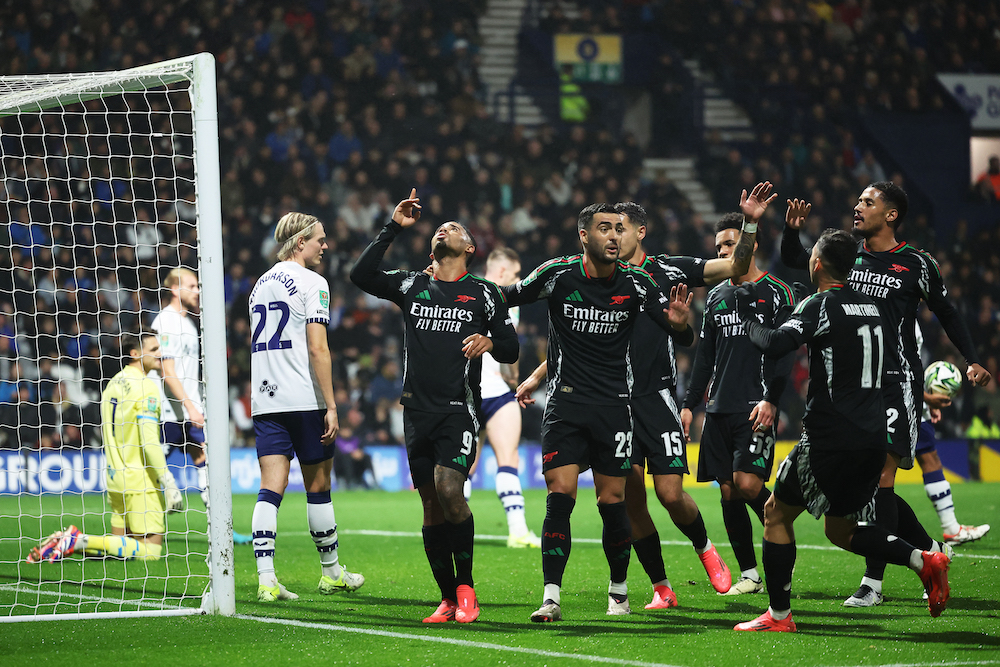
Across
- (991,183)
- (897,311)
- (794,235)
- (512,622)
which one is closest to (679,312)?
(794,235)

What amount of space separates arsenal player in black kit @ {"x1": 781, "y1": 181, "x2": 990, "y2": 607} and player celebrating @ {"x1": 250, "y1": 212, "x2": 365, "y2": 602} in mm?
2857

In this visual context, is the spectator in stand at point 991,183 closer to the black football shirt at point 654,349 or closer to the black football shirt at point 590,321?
the black football shirt at point 654,349

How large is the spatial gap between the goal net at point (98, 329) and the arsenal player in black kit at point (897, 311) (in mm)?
3303

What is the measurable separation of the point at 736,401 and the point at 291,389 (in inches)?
109

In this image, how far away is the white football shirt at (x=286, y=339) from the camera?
6.87 metres

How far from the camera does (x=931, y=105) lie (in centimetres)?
2411

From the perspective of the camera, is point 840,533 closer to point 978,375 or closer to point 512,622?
point 978,375

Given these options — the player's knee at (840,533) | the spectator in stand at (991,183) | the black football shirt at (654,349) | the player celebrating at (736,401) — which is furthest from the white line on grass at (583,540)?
the spectator in stand at (991,183)

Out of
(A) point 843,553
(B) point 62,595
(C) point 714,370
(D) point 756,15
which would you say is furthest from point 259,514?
(D) point 756,15

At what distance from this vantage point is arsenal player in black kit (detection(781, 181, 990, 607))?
Result: 6.31 m

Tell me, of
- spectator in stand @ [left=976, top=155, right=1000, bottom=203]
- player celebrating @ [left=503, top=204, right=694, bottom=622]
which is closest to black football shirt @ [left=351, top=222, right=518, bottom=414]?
player celebrating @ [left=503, top=204, right=694, bottom=622]

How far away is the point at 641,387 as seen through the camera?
6754mm

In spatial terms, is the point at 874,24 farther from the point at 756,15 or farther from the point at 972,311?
the point at 972,311

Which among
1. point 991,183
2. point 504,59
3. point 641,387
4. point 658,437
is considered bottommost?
point 658,437
